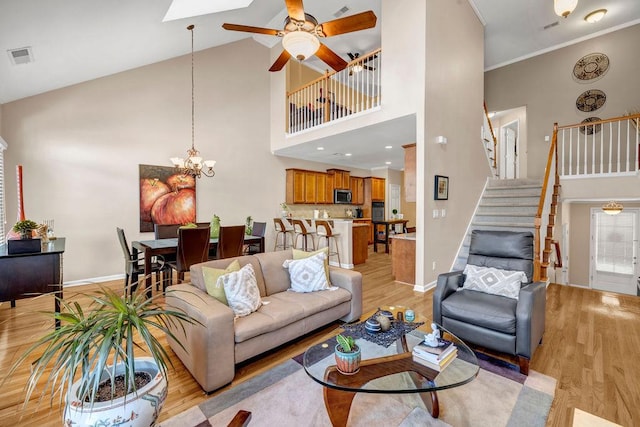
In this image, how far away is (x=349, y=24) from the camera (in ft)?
8.99

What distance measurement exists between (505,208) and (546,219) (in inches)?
36.3

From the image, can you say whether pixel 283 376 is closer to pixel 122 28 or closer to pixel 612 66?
pixel 122 28

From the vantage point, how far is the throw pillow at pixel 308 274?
289 cm

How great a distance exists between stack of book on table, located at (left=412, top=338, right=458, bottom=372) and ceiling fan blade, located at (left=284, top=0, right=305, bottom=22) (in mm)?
2766

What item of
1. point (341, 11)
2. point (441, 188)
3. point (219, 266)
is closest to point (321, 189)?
point (441, 188)

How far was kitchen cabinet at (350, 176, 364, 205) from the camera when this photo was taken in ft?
29.8

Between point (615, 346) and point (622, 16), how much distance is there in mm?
6526

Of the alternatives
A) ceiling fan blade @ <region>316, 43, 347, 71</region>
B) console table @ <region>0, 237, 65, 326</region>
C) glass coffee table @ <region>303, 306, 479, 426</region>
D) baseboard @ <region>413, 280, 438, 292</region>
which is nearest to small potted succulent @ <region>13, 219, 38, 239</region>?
console table @ <region>0, 237, 65, 326</region>

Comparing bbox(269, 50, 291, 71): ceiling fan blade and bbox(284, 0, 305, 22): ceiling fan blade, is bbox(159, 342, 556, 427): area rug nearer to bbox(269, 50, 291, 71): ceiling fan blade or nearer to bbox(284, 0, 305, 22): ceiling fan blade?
bbox(284, 0, 305, 22): ceiling fan blade

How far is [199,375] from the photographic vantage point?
1.97 metres

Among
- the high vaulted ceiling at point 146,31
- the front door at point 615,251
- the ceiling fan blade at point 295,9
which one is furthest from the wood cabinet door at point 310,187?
the front door at point 615,251

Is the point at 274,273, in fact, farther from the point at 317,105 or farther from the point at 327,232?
the point at 317,105

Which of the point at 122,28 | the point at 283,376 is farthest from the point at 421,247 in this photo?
the point at 122,28

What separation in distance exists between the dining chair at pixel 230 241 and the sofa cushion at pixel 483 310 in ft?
9.43
